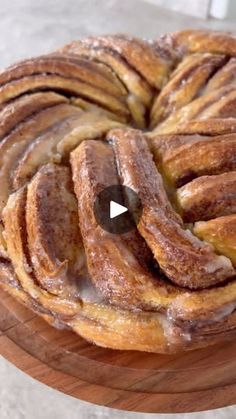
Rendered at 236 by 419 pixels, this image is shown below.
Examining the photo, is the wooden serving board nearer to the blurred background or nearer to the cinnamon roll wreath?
the cinnamon roll wreath

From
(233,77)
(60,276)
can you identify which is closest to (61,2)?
(233,77)

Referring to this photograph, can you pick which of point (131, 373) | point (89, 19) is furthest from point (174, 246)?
point (89, 19)

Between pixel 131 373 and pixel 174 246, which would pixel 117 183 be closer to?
pixel 174 246

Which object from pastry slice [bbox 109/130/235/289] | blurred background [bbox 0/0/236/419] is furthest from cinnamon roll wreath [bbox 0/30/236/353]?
blurred background [bbox 0/0/236/419]

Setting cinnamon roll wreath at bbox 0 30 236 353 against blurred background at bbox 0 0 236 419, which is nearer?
cinnamon roll wreath at bbox 0 30 236 353

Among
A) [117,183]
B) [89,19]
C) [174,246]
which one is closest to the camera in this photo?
[174,246]
